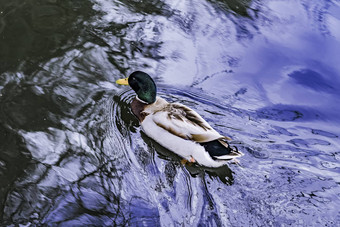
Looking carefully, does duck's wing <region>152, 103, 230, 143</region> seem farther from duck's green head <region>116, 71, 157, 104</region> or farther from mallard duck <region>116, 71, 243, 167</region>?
duck's green head <region>116, 71, 157, 104</region>

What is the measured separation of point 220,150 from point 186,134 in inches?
15.2

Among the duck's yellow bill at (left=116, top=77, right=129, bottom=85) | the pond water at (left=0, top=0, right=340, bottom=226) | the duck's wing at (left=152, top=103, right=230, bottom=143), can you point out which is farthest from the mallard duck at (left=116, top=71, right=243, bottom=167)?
the duck's yellow bill at (left=116, top=77, right=129, bottom=85)

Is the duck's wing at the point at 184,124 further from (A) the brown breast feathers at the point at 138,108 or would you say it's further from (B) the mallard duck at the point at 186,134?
(A) the brown breast feathers at the point at 138,108

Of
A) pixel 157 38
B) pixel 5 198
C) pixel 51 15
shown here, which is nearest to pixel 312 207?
pixel 5 198

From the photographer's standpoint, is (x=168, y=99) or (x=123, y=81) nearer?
(x=123, y=81)

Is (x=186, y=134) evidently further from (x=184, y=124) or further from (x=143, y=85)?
(x=143, y=85)

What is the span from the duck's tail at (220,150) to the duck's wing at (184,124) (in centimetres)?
10

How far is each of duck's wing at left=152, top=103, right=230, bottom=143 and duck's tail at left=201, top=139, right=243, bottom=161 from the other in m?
0.10

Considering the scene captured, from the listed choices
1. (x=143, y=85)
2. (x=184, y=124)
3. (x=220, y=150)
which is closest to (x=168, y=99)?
(x=143, y=85)

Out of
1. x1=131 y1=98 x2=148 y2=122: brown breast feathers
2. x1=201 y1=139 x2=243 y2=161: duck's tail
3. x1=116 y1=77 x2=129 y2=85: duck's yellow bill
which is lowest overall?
x1=131 y1=98 x2=148 y2=122: brown breast feathers

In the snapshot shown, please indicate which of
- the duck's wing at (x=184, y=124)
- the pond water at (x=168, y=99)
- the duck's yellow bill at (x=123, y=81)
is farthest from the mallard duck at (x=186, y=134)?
the duck's yellow bill at (x=123, y=81)

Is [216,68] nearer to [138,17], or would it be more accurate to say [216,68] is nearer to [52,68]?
[138,17]

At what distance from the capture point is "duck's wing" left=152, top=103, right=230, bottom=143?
4.87m

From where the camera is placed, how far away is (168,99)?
572 cm
